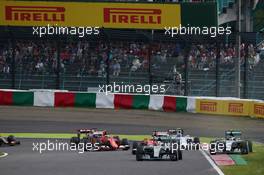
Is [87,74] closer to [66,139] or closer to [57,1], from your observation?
[57,1]

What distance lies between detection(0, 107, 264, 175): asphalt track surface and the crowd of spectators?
2.45 meters

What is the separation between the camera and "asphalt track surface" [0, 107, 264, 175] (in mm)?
18031

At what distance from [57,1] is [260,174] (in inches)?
871

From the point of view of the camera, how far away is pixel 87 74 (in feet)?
115

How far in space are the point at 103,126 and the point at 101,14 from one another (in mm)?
7071

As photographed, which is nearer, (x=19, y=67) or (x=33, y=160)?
(x=33, y=160)

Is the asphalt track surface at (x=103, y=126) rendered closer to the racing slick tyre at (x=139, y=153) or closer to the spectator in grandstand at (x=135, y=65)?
the racing slick tyre at (x=139, y=153)

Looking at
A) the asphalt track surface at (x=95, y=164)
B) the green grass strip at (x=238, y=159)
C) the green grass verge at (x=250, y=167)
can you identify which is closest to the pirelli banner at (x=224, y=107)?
the asphalt track surface at (x=95, y=164)

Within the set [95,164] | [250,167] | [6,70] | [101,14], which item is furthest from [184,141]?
[6,70]

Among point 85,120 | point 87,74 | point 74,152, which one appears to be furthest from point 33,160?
point 87,74
